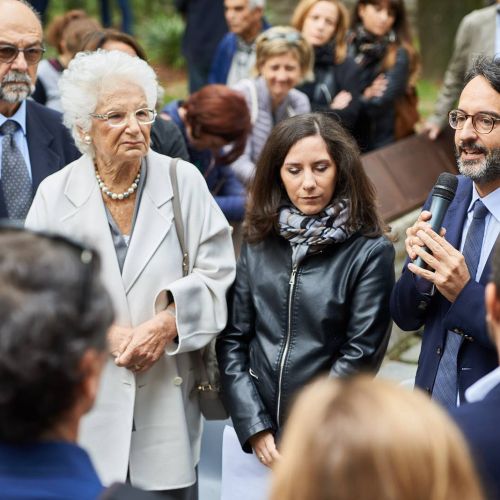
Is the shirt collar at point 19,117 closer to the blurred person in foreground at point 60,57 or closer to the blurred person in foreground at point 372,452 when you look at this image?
the blurred person in foreground at point 60,57

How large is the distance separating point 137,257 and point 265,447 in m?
0.82

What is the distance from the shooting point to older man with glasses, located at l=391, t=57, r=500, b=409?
2.95 meters

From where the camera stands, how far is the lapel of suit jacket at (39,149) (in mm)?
3941

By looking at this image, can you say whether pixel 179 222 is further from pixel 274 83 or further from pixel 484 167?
pixel 274 83

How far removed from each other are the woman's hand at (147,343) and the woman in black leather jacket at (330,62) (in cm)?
302

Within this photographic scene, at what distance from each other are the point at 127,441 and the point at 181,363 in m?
0.35

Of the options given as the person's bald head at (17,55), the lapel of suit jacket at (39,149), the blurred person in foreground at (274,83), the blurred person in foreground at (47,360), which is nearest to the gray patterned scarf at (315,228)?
the lapel of suit jacket at (39,149)

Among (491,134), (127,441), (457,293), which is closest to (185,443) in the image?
(127,441)

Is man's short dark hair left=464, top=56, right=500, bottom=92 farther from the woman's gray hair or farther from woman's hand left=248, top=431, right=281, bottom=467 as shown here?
woman's hand left=248, top=431, right=281, bottom=467

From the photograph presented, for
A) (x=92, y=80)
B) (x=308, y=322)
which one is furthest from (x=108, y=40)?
(x=308, y=322)

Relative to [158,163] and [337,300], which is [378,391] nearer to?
[337,300]

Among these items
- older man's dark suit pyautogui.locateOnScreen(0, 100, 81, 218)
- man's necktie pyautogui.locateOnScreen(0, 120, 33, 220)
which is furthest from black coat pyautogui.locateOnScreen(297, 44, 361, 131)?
man's necktie pyautogui.locateOnScreen(0, 120, 33, 220)

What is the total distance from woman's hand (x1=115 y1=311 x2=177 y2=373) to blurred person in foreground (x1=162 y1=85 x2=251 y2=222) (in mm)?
1383

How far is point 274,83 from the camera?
5504 mm
